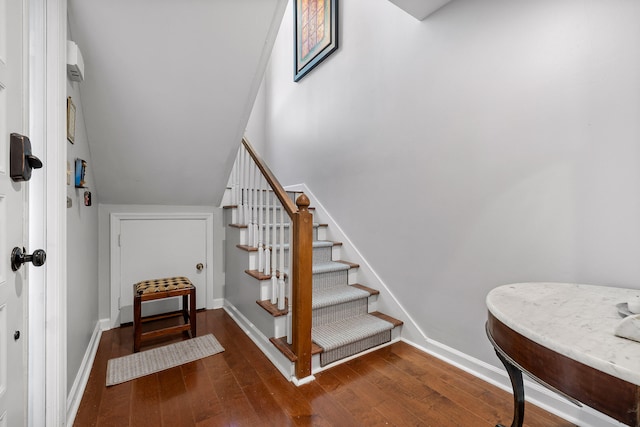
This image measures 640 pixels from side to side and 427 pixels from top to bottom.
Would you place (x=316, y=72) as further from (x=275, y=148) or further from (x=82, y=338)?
(x=82, y=338)

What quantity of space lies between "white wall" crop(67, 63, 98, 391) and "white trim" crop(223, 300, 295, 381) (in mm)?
1053

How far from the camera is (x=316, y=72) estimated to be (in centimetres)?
310

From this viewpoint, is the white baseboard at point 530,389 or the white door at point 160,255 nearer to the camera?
the white baseboard at point 530,389

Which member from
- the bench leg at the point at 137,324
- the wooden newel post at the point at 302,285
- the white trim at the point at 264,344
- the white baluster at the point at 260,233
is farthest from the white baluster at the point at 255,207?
the bench leg at the point at 137,324

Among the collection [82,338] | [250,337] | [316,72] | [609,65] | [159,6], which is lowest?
[250,337]

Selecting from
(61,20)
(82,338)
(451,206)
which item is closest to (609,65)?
(451,206)

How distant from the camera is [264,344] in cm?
203

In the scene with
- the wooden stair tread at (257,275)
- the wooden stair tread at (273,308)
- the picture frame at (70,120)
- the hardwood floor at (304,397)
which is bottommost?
the hardwood floor at (304,397)

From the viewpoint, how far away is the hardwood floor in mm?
1349

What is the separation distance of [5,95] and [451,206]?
2.01 metres

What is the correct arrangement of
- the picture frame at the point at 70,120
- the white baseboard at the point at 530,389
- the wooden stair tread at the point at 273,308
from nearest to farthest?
the white baseboard at the point at 530,389
the picture frame at the point at 70,120
the wooden stair tread at the point at 273,308

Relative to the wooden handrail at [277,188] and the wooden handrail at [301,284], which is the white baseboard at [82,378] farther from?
the wooden handrail at [277,188]

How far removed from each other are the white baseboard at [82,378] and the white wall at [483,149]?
2032mm

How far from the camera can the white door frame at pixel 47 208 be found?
1.14m
